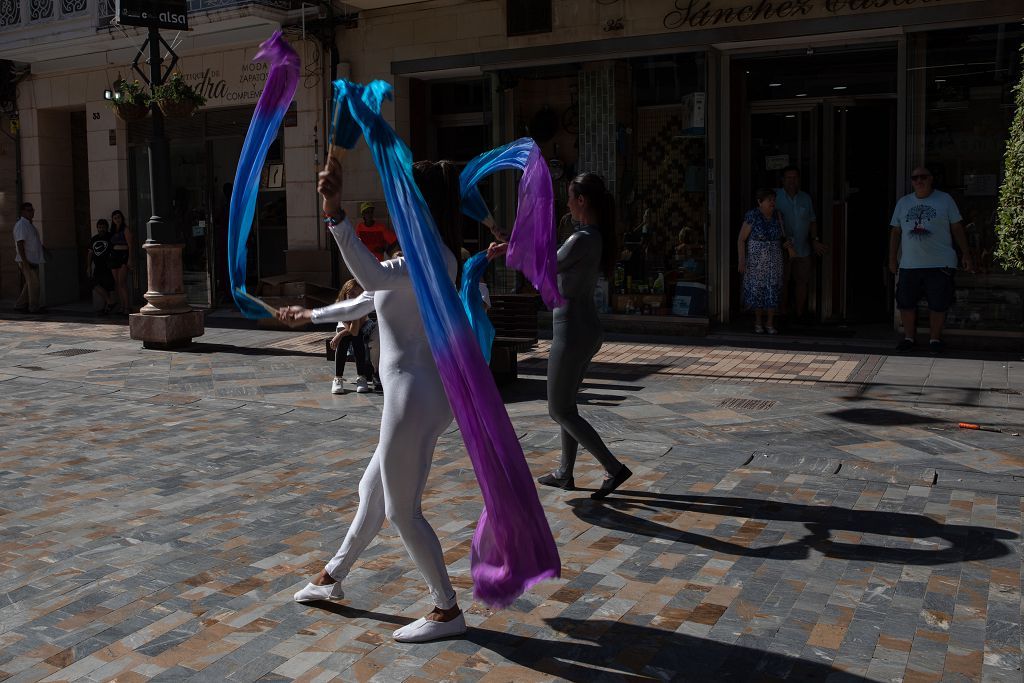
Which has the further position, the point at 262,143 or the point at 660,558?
the point at 660,558

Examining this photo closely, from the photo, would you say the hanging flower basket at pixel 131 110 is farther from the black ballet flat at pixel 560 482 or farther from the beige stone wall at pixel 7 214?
the black ballet flat at pixel 560 482

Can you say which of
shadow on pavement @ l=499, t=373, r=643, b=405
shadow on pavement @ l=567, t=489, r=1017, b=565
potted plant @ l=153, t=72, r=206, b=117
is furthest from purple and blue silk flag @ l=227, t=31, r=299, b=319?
potted plant @ l=153, t=72, r=206, b=117

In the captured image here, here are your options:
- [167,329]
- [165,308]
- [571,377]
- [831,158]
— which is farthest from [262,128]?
[831,158]

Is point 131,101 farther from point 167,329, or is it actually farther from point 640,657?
point 640,657

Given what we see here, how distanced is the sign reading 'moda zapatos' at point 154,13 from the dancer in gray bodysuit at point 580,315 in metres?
8.73

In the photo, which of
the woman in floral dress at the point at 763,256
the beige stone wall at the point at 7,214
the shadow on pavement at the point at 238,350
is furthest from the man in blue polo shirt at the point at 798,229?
the beige stone wall at the point at 7,214

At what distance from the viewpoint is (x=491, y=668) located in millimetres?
3820

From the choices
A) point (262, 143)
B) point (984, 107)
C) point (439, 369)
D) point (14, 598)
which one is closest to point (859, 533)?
point (439, 369)

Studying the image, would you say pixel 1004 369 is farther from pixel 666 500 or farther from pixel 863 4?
pixel 666 500

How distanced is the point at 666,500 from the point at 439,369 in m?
2.55

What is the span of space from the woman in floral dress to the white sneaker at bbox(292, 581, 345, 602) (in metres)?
9.40

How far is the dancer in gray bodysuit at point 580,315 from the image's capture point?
601 cm

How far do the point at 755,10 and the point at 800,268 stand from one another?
10.7ft

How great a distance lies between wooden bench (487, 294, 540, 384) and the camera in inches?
383
